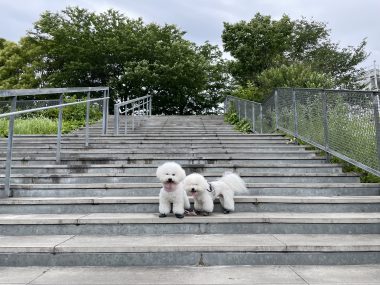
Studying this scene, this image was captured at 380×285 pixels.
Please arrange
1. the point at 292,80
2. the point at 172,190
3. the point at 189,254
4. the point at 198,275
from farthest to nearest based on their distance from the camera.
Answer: the point at 292,80, the point at 172,190, the point at 189,254, the point at 198,275

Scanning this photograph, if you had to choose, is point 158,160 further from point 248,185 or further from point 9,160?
point 9,160

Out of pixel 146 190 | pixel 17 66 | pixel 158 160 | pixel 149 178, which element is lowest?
pixel 146 190

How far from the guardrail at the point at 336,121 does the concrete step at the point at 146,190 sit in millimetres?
313

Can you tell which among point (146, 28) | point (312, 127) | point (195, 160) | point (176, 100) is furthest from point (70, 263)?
point (146, 28)

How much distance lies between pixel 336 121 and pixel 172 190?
2.84 m

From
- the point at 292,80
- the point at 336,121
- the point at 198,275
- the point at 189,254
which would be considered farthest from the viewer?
the point at 292,80

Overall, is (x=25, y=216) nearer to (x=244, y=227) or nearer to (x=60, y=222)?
(x=60, y=222)

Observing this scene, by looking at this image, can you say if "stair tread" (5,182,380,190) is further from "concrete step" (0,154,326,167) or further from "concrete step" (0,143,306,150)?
"concrete step" (0,143,306,150)

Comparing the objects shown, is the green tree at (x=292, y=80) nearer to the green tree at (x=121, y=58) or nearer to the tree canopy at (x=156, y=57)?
the tree canopy at (x=156, y=57)

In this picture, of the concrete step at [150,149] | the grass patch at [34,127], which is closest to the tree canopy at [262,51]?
the grass patch at [34,127]

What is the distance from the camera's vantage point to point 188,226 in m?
3.24

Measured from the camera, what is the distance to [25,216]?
11.5 ft

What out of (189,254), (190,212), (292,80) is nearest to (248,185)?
(190,212)

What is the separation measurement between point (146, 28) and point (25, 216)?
64.4ft
